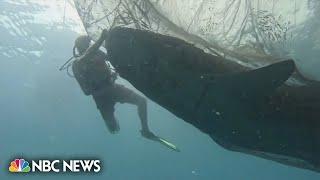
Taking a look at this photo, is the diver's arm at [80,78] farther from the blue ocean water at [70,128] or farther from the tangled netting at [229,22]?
the blue ocean water at [70,128]

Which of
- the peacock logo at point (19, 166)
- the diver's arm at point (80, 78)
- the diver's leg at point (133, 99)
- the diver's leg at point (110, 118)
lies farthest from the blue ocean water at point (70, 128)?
the diver's arm at point (80, 78)

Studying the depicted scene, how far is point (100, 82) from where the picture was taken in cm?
883

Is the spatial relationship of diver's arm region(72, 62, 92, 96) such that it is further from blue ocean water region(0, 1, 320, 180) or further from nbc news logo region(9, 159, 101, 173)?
blue ocean water region(0, 1, 320, 180)

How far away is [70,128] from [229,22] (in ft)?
139

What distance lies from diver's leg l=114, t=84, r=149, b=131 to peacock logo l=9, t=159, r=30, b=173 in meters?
4.51

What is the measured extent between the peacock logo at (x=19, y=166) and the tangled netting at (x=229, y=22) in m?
8.03

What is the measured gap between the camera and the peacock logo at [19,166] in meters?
12.8

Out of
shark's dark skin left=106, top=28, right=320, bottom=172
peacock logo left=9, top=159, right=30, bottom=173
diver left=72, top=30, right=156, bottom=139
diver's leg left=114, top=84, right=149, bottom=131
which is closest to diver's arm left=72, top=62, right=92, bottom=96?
diver left=72, top=30, right=156, bottom=139

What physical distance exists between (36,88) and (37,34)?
1170cm

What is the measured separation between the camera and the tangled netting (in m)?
5.48

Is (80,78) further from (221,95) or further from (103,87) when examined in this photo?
(221,95)

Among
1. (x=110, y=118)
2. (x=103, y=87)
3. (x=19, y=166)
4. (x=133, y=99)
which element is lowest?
(x=19, y=166)

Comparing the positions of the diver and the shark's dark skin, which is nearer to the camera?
the shark's dark skin

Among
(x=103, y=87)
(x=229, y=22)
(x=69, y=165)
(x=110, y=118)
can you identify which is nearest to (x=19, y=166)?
(x=69, y=165)
